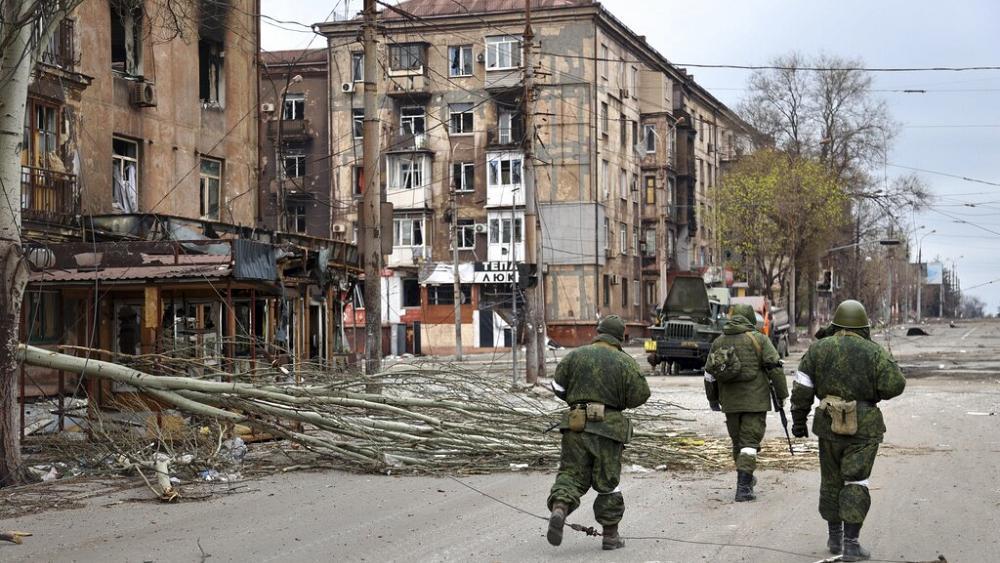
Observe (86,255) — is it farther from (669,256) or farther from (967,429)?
(669,256)

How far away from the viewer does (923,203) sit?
63.4 m

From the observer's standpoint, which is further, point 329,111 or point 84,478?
point 329,111

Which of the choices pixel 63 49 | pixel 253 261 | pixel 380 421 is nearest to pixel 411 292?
pixel 63 49

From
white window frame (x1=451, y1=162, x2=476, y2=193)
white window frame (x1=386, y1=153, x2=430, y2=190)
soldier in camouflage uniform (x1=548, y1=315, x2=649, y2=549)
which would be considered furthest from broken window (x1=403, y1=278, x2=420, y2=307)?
soldier in camouflage uniform (x1=548, y1=315, x2=649, y2=549)

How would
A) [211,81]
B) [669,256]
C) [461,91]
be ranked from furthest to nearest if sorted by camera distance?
[669,256]
[461,91]
[211,81]

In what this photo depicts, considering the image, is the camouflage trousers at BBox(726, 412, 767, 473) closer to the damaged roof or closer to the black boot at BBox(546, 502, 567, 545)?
the black boot at BBox(546, 502, 567, 545)

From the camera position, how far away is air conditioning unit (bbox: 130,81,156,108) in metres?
23.1

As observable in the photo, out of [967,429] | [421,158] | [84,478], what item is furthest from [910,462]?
[421,158]

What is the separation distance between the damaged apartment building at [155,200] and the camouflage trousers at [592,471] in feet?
24.4

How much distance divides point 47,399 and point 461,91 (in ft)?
138

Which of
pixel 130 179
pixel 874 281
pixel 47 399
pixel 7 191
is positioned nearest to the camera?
pixel 7 191

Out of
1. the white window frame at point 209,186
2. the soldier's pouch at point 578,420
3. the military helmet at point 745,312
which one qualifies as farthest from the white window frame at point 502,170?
the soldier's pouch at point 578,420

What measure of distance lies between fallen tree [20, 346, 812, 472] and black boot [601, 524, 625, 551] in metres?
4.48

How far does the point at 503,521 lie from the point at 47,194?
14300 mm
